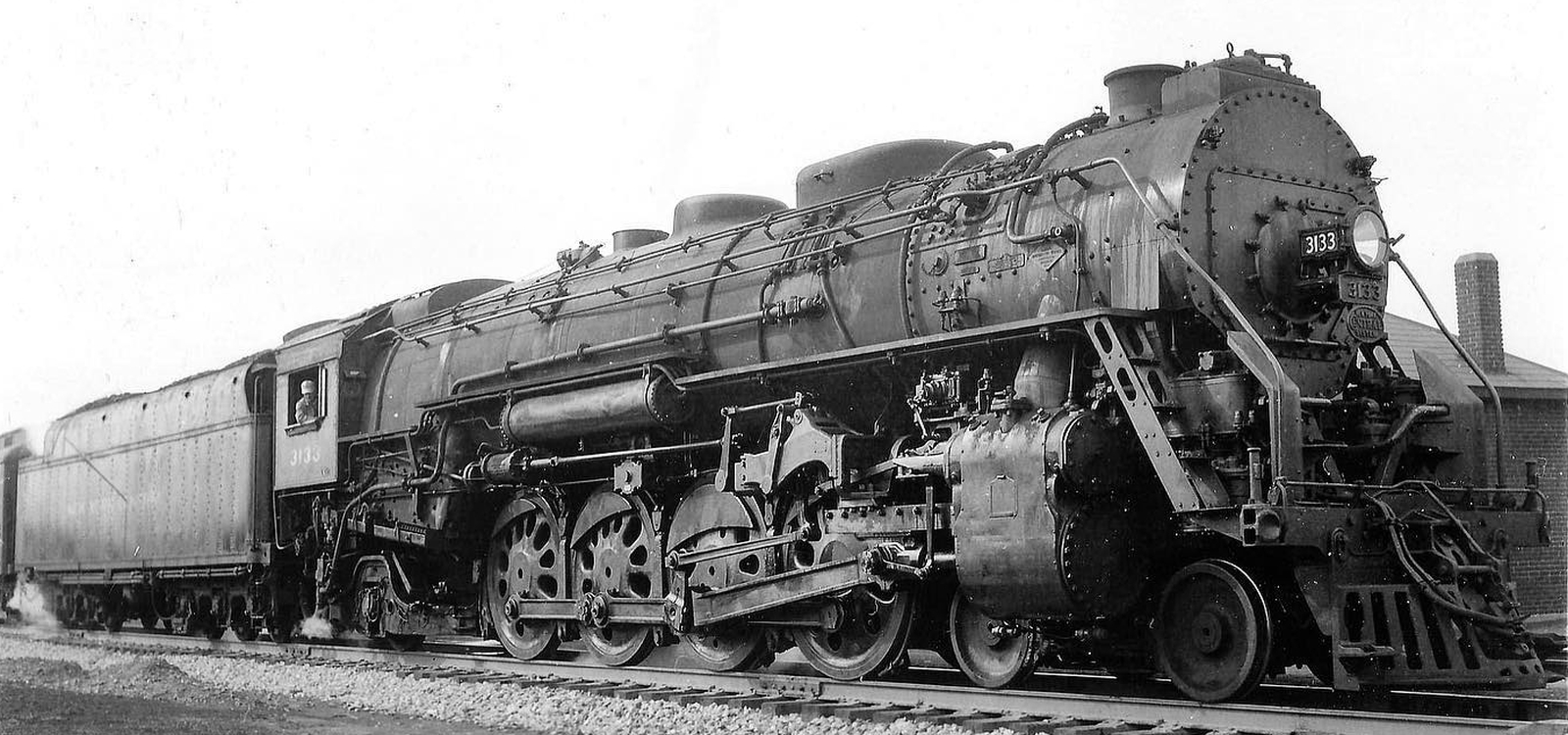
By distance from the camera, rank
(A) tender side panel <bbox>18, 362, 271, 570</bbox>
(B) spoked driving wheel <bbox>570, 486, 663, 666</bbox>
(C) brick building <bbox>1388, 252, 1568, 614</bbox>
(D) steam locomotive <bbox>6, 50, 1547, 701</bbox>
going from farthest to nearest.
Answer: (C) brick building <bbox>1388, 252, 1568, 614</bbox>, (A) tender side panel <bbox>18, 362, 271, 570</bbox>, (B) spoked driving wheel <bbox>570, 486, 663, 666</bbox>, (D) steam locomotive <bbox>6, 50, 1547, 701</bbox>

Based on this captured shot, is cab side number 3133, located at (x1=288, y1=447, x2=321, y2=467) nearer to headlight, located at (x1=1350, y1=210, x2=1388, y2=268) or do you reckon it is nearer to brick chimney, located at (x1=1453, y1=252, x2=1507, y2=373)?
headlight, located at (x1=1350, y1=210, x2=1388, y2=268)

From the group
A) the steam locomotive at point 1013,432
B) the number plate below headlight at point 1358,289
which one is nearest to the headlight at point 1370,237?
the steam locomotive at point 1013,432

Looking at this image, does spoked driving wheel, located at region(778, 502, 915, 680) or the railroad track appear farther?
spoked driving wheel, located at region(778, 502, 915, 680)

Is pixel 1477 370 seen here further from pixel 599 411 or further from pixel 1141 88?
pixel 599 411

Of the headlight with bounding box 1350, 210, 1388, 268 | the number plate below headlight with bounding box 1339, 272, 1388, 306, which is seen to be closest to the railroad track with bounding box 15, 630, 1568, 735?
the number plate below headlight with bounding box 1339, 272, 1388, 306

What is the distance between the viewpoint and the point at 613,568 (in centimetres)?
1138

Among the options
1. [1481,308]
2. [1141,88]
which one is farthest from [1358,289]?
[1481,308]

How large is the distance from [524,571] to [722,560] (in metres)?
3.15

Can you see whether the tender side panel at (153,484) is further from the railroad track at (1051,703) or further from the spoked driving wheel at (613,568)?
the spoked driving wheel at (613,568)

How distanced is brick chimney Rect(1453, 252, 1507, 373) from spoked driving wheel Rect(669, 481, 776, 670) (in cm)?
1473

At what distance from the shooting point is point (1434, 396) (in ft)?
26.1

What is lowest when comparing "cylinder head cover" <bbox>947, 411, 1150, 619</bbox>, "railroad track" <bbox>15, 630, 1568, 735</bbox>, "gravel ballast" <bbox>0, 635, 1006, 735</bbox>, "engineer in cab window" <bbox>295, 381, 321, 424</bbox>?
"gravel ballast" <bbox>0, 635, 1006, 735</bbox>

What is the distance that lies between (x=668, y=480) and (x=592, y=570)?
136 centimetres

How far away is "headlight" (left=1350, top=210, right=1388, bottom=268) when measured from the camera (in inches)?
314
